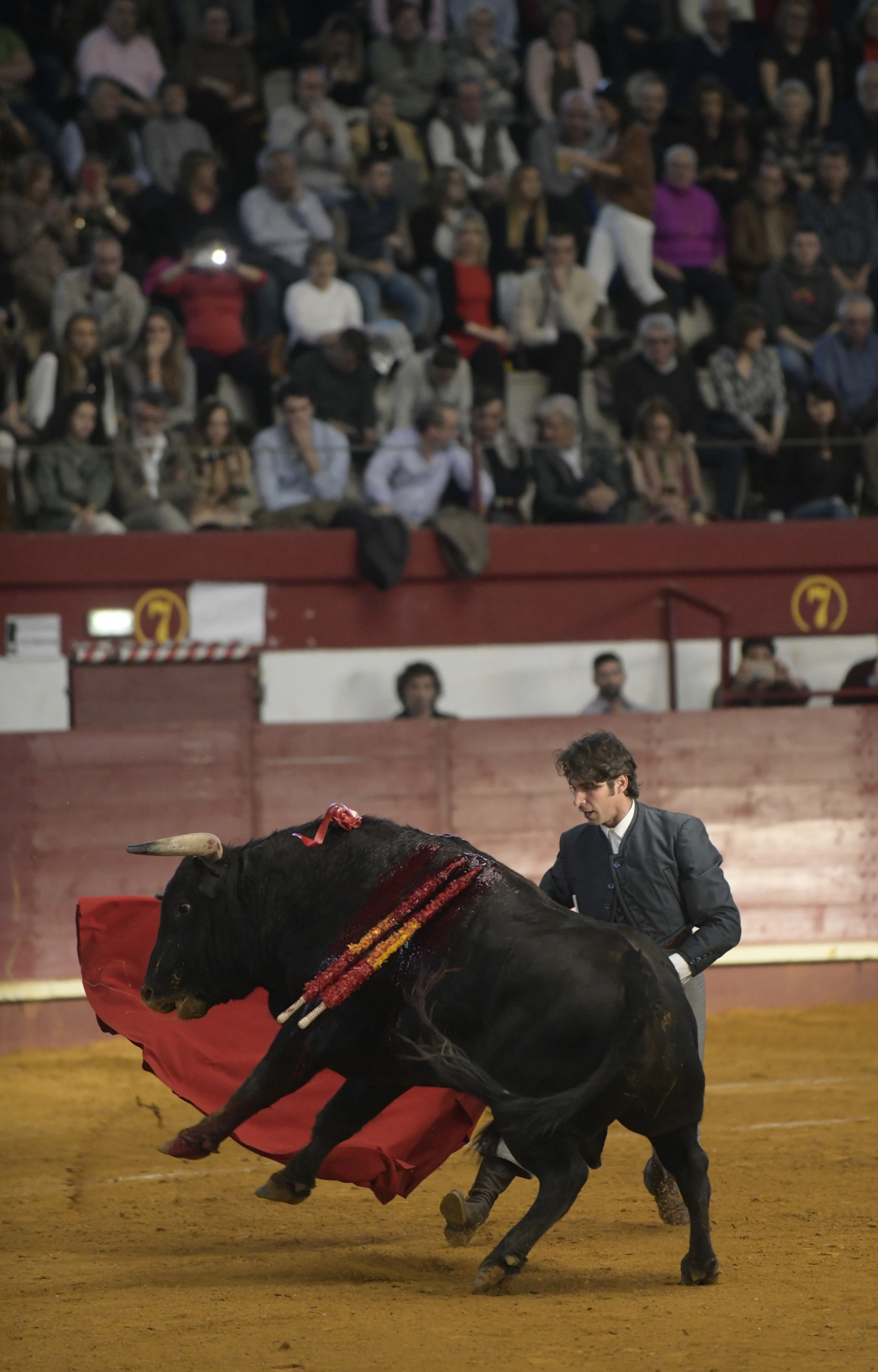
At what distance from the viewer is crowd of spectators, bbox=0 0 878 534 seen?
32.6ft

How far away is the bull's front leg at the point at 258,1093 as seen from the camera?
14.3 ft

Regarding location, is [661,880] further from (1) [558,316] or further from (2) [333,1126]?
(1) [558,316]

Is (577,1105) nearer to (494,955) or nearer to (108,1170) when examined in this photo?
(494,955)

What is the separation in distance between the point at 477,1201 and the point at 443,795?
15.0ft

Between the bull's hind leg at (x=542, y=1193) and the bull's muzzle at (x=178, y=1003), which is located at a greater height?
the bull's muzzle at (x=178, y=1003)

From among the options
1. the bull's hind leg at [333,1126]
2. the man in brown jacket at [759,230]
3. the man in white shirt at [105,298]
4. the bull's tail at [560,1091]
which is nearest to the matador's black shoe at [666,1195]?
the bull's hind leg at [333,1126]

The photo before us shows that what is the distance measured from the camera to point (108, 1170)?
20.0ft

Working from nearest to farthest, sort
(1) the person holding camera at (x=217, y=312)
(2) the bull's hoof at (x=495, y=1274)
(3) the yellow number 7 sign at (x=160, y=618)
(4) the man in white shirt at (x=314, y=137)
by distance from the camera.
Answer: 1. (2) the bull's hoof at (x=495, y=1274)
2. (3) the yellow number 7 sign at (x=160, y=618)
3. (1) the person holding camera at (x=217, y=312)
4. (4) the man in white shirt at (x=314, y=137)

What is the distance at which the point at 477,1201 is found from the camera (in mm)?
4707

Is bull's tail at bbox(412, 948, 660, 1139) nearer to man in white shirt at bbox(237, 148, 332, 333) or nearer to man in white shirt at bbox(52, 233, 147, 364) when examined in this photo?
man in white shirt at bbox(52, 233, 147, 364)

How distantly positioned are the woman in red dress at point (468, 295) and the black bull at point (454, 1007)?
6.88 meters

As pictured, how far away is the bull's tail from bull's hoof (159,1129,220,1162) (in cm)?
62

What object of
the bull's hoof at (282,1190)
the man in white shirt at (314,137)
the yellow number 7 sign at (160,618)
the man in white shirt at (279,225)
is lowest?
the bull's hoof at (282,1190)

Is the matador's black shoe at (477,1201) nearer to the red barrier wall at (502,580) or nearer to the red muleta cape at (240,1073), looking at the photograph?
the red muleta cape at (240,1073)
